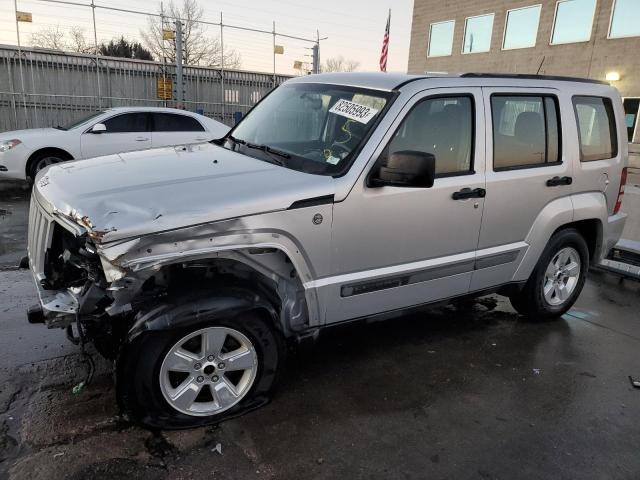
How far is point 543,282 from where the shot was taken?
180 inches

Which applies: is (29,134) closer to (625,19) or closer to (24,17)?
(24,17)

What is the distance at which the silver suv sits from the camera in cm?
266

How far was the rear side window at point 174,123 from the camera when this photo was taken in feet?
32.4

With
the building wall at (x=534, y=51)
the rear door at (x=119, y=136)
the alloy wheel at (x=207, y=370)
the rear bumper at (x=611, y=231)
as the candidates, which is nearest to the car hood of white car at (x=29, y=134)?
the rear door at (x=119, y=136)

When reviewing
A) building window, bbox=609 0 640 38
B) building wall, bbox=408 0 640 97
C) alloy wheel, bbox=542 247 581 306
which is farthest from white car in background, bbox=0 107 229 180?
building window, bbox=609 0 640 38

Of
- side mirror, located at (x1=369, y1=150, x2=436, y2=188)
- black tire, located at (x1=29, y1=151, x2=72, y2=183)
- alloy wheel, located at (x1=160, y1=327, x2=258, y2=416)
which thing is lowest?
alloy wheel, located at (x1=160, y1=327, x2=258, y2=416)

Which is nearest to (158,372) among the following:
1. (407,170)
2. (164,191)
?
(164,191)

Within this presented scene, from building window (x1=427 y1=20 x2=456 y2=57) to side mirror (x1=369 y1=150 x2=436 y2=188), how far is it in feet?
74.2

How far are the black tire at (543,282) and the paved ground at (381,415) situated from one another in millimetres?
233

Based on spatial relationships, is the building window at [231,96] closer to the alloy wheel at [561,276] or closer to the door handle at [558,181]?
the alloy wheel at [561,276]

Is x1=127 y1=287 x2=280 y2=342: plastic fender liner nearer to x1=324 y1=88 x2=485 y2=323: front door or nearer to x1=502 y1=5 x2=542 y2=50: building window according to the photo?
x1=324 y1=88 x2=485 y2=323: front door

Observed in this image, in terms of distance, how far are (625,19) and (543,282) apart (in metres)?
17.4

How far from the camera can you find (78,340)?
9.60ft

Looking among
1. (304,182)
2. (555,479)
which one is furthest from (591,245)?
(304,182)
